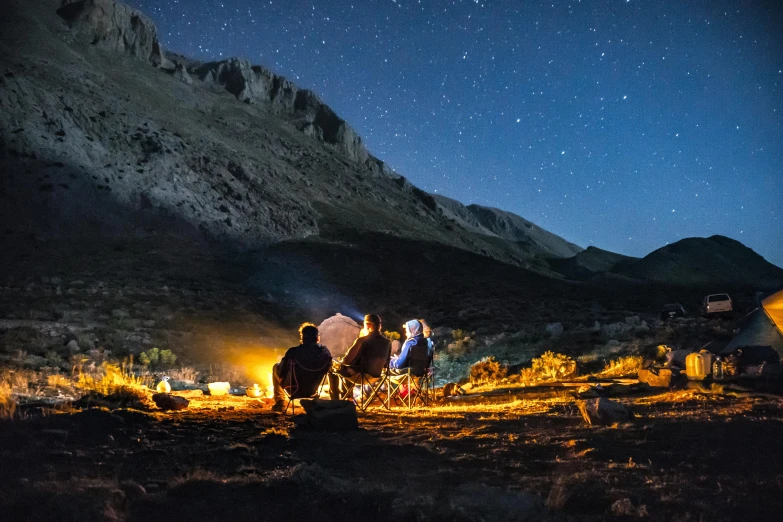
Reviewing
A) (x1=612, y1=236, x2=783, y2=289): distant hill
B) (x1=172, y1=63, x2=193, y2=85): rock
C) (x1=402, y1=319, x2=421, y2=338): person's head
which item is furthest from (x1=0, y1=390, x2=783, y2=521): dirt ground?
(x1=612, y1=236, x2=783, y2=289): distant hill

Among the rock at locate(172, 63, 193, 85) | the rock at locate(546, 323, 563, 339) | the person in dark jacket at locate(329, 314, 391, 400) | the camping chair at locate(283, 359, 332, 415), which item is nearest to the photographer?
the camping chair at locate(283, 359, 332, 415)

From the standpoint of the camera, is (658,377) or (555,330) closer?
(658,377)

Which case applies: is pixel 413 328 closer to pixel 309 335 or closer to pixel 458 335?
pixel 309 335

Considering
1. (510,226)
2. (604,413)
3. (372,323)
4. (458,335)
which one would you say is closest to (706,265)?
(510,226)

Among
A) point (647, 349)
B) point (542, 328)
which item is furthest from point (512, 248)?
point (647, 349)

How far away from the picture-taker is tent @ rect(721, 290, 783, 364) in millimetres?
12062

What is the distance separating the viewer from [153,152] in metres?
46.6

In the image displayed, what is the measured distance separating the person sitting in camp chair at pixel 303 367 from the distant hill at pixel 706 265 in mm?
80416

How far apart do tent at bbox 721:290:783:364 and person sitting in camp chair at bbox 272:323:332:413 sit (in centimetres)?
899

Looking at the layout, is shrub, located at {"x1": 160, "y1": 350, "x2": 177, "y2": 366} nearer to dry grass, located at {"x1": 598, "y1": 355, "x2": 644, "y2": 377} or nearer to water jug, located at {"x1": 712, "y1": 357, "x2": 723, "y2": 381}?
dry grass, located at {"x1": 598, "y1": 355, "x2": 644, "y2": 377}

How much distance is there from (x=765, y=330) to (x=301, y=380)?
441 inches

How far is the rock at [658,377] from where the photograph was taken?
10.2m

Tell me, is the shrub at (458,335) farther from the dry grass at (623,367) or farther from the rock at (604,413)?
the rock at (604,413)

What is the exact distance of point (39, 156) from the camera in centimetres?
3869
